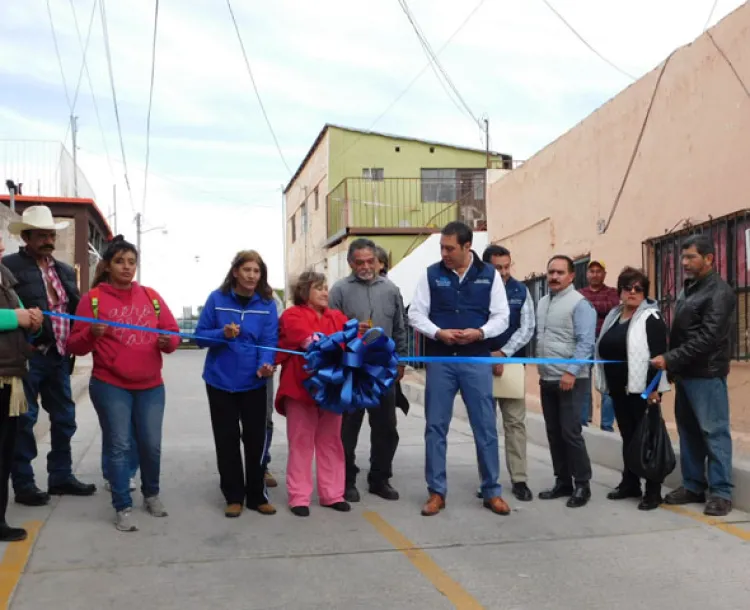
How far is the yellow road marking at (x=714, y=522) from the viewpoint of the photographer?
17.1 feet

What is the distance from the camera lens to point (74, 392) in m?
13.6

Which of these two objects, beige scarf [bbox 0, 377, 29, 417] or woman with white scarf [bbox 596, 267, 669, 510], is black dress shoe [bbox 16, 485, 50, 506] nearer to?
beige scarf [bbox 0, 377, 29, 417]

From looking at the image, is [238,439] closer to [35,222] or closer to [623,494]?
[35,222]

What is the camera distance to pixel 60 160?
2666cm

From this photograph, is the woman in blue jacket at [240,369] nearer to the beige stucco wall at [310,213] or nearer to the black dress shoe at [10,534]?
the black dress shoe at [10,534]

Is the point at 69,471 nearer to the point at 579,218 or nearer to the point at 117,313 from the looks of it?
the point at 117,313

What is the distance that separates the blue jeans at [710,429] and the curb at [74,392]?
513 centimetres

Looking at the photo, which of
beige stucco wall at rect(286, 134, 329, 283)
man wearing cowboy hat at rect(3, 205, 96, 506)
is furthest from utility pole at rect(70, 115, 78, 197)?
man wearing cowboy hat at rect(3, 205, 96, 506)

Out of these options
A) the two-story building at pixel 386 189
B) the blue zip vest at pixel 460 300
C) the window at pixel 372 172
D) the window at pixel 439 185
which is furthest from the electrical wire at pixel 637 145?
the window at pixel 372 172

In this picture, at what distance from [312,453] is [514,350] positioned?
1735 millimetres

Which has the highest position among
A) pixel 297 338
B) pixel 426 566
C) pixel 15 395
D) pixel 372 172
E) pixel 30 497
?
pixel 372 172

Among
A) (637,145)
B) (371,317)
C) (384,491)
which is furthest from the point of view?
(637,145)

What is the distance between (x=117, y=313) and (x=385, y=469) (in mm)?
2364

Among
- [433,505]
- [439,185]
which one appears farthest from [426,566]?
[439,185]
